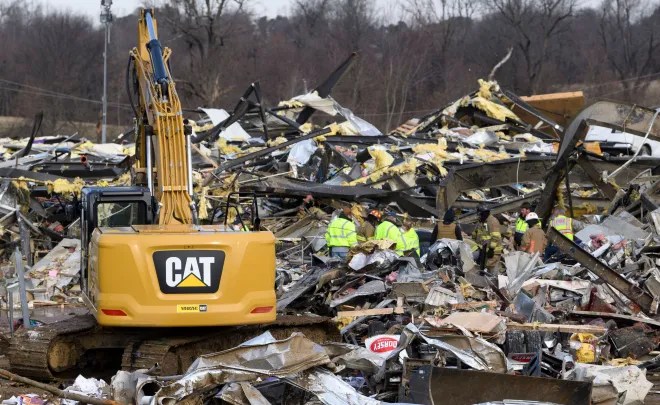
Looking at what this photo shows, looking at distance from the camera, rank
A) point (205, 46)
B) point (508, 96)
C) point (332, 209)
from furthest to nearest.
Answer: point (205, 46) < point (508, 96) < point (332, 209)

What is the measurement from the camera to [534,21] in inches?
2911

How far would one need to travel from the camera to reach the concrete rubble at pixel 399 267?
1023 cm

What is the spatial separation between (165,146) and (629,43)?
65.9m

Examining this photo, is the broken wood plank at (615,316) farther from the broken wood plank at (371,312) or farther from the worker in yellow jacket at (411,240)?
the worker in yellow jacket at (411,240)

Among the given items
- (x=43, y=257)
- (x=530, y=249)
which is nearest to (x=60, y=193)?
(x=43, y=257)

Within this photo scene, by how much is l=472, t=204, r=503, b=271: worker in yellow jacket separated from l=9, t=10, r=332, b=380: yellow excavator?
575cm

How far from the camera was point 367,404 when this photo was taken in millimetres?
9797

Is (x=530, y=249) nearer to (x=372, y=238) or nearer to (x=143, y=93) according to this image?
(x=372, y=238)

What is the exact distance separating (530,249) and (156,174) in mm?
7236

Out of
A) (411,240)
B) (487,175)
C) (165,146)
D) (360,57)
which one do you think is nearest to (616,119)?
(411,240)

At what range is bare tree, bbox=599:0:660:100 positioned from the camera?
69.1 meters

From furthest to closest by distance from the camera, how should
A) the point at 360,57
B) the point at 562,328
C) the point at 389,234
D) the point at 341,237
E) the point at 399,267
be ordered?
the point at 360,57 → the point at 341,237 → the point at 389,234 → the point at 399,267 → the point at 562,328

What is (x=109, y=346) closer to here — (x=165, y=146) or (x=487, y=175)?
(x=165, y=146)

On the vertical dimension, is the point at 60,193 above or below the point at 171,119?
below
